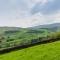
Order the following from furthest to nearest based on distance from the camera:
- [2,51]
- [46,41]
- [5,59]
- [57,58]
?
1. [46,41]
2. [2,51]
3. [5,59]
4. [57,58]

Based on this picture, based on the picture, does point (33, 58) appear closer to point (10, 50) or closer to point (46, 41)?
point (10, 50)

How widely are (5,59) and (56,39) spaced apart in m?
14.1

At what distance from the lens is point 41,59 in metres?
19.7

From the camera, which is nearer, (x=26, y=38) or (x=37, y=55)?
(x=37, y=55)

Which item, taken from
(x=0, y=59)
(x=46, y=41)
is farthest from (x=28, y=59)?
(x=46, y=41)

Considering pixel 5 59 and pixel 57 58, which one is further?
pixel 5 59

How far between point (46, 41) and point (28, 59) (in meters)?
13.0

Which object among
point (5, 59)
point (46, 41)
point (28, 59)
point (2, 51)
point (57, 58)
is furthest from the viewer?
point (46, 41)

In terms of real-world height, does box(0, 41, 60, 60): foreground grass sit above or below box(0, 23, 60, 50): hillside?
above

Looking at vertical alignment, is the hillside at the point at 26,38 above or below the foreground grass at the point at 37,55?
below

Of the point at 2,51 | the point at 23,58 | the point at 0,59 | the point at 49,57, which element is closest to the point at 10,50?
the point at 2,51

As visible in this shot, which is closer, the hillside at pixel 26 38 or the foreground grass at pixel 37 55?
the foreground grass at pixel 37 55

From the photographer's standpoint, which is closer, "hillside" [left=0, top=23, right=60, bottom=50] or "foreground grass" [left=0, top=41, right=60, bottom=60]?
"foreground grass" [left=0, top=41, right=60, bottom=60]

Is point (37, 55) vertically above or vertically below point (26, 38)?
above
